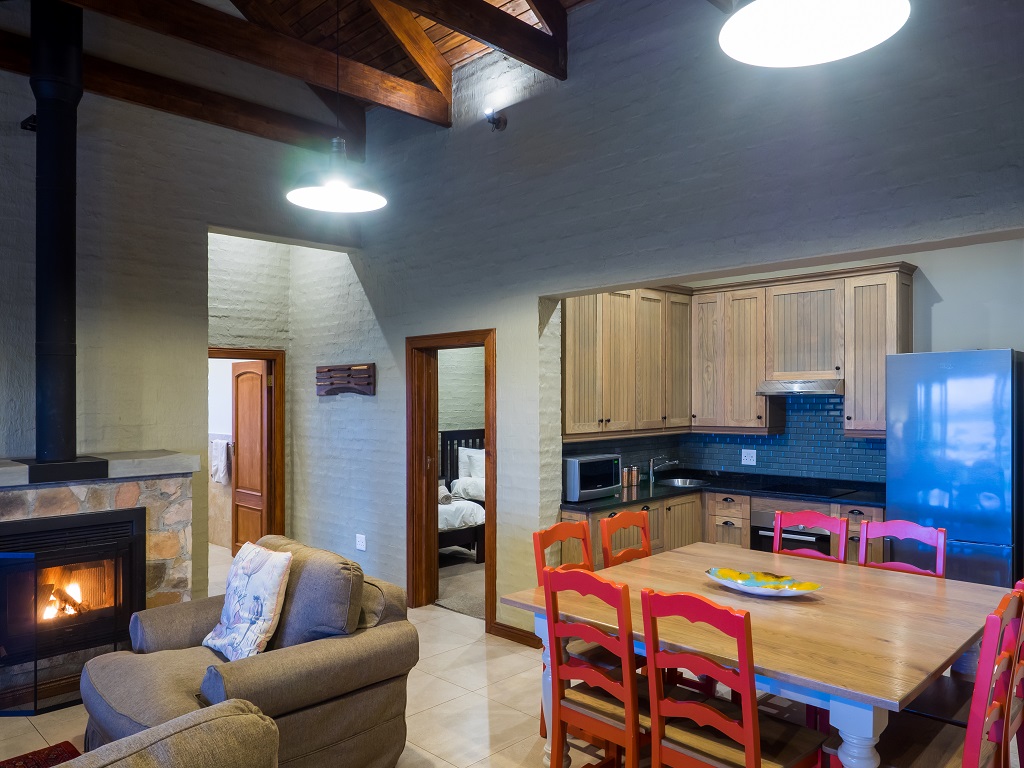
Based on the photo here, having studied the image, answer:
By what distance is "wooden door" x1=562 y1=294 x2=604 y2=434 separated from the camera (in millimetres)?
4848

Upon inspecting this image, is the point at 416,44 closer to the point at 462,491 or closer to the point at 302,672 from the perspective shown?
the point at 462,491

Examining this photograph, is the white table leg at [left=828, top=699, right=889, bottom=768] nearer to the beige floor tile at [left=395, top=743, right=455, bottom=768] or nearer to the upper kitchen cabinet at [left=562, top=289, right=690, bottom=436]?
the beige floor tile at [left=395, top=743, right=455, bottom=768]

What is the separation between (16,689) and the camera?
368 cm

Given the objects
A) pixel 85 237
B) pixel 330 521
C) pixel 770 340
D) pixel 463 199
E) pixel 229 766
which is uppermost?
pixel 463 199

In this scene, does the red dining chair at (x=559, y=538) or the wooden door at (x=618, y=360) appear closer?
the red dining chair at (x=559, y=538)

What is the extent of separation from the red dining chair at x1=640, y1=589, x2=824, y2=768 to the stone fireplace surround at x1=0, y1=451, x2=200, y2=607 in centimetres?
303

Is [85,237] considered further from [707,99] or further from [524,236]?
[707,99]

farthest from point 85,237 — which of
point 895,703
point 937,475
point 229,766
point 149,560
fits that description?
point 937,475

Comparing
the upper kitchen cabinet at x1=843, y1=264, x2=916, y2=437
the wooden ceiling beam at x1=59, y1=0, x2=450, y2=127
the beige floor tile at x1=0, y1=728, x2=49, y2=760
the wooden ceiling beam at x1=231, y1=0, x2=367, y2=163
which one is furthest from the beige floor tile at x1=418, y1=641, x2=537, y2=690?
the wooden ceiling beam at x1=231, y1=0, x2=367, y2=163

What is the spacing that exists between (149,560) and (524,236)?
295 centimetres

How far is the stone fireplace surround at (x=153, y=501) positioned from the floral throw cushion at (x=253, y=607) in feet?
4.16

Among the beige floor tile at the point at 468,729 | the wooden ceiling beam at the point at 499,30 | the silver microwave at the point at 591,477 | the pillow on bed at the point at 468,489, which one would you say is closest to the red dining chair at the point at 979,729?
the beige floor tile at the point at 468,729

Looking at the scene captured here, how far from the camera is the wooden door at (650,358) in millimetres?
5527

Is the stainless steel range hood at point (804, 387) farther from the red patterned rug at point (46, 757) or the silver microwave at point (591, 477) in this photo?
the red patterned rug at point (46, 757)
